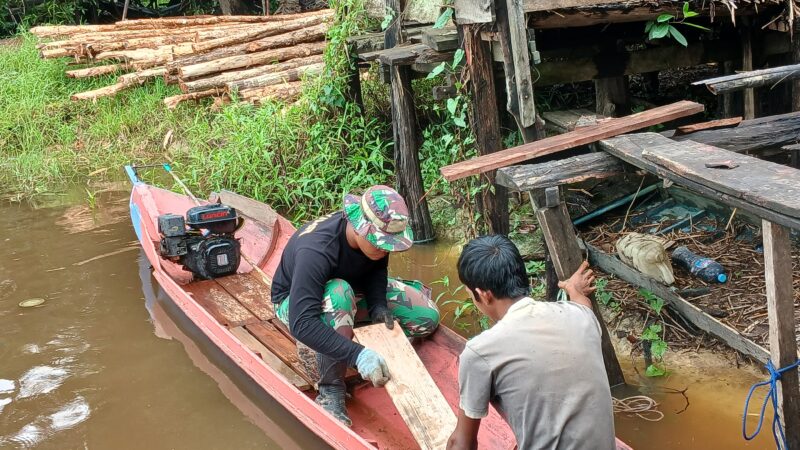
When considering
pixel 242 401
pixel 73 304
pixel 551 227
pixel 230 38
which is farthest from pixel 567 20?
pixel 230 38

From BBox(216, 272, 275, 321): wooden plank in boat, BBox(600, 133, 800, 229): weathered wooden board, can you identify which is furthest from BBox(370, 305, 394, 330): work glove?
BBox(600, 133, 800, 229): weathered wooden board

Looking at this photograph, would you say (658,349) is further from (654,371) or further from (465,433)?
(465,433)

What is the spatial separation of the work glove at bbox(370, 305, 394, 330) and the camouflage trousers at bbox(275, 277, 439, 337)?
112 millimetres

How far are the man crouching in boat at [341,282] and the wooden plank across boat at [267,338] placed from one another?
0.23 m

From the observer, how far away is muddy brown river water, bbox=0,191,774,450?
15.8 ft

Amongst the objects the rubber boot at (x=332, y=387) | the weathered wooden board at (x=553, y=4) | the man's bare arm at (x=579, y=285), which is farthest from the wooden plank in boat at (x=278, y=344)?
the weathered wooden board at (x=553, y=4)

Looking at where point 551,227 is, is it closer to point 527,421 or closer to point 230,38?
point 527,421

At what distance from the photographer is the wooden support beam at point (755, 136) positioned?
4.38 meters

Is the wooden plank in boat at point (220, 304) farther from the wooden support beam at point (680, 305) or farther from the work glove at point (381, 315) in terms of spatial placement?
the wooden support beam at point (680, 305)

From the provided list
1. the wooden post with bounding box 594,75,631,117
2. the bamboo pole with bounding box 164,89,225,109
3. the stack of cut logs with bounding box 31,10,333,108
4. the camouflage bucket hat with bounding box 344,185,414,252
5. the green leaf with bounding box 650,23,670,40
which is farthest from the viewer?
the bamboo pole with bounding box 164,89,225,109

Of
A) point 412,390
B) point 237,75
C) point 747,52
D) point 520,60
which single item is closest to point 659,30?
point 520,60

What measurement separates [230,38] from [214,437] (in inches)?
297

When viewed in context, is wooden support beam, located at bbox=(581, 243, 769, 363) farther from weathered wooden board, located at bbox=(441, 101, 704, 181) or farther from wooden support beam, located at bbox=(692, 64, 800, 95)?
wooden support beam, located at bbox=(692, 64, 800, 95)

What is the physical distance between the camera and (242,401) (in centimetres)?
556
